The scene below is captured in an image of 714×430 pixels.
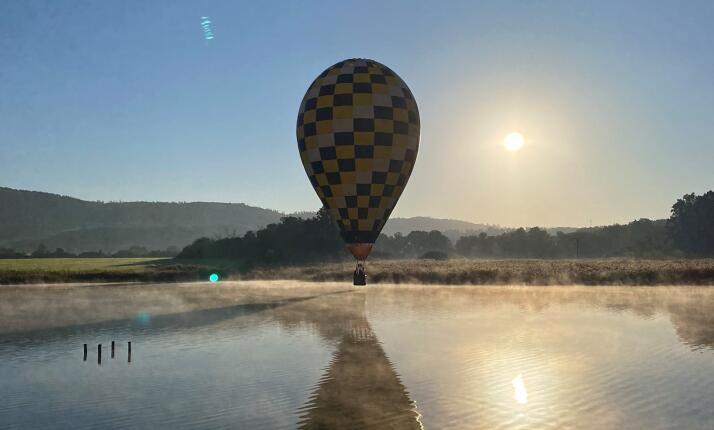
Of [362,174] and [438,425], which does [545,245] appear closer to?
[362,174]

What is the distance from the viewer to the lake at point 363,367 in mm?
16516

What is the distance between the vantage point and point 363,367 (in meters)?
22.8

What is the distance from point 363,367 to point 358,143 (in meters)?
19.9

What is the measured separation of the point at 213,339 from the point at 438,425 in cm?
1636

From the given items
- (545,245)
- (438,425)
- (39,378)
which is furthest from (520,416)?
(545,245)

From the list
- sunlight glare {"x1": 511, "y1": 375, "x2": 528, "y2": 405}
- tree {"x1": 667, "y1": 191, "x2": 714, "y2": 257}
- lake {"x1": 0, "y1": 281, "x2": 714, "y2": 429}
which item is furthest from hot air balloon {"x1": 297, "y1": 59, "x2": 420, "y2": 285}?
tree {"x1": 667, "y1": 191, "x2": 714, "y2": 257}

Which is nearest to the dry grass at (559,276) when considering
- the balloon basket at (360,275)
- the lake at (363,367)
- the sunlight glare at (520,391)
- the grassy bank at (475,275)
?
the grassy bank at (475,275)

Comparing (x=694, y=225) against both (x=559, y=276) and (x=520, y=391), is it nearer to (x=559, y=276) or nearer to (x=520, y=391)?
(x=559, y=276)

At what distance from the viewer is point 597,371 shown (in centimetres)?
2223

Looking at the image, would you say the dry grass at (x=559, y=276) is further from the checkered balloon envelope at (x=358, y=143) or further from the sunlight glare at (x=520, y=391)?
the sunlight glare at (x=520, y=391)

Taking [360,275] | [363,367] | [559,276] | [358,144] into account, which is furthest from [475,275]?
[363,367]

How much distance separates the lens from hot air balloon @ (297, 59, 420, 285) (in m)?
40.6

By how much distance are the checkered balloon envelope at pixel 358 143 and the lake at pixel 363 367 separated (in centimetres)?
603

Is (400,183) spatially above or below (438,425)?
above
